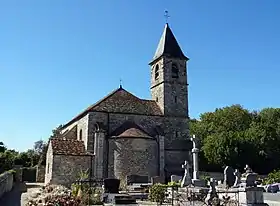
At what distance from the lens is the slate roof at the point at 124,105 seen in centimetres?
3638

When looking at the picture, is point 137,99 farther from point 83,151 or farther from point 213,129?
point 213,129

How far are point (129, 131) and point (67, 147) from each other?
20.9 feet

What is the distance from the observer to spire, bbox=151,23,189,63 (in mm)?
40066

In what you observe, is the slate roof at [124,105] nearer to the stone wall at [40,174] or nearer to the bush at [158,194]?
the stone wall at [40,174]

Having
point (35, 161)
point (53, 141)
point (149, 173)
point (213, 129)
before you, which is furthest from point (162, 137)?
point (35, 161)

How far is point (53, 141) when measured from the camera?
112ft

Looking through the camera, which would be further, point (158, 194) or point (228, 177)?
point (228, 177)

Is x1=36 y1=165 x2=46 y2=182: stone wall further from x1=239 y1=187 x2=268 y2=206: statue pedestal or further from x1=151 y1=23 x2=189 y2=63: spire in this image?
x1=239 y1=187 x2=268 y2=206: statue pedestal

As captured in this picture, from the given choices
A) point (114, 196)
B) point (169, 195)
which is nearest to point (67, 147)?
point (169, 195)

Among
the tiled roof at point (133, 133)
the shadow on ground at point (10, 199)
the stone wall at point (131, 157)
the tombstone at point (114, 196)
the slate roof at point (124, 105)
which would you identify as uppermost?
the slate roof at point (124, 105)

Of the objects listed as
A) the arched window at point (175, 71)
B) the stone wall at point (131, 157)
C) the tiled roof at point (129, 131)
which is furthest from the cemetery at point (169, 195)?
the arched window at point (175, 71)

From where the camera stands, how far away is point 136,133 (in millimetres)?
33156

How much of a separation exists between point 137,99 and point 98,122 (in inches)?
238

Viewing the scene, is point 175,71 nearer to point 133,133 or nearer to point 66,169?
point 133,133
